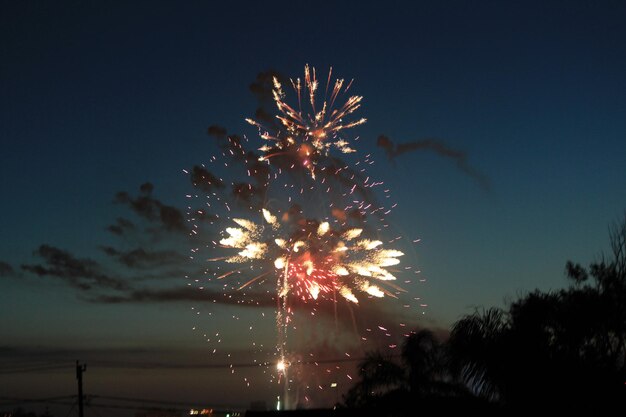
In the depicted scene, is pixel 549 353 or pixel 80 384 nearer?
pixel 549 353

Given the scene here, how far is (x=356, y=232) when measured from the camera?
32031mm

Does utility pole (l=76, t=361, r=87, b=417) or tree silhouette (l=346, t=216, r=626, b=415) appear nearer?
tree silhouette (l=346, t=216, r=626, b=415)

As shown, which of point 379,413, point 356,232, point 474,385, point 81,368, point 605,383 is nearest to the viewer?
point 605,383

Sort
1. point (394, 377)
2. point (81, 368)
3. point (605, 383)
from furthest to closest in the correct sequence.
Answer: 1. point (81, 368)
2. point (394, 377)
3. point (605, 383)

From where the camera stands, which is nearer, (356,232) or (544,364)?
(544,364)

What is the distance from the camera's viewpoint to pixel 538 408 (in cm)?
809

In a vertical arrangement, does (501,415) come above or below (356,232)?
below

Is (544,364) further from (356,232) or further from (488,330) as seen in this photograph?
(356,232)

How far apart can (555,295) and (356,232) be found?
23.5 meters

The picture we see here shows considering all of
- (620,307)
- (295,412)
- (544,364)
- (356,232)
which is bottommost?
(295,412)

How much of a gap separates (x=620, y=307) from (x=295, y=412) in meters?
26.7

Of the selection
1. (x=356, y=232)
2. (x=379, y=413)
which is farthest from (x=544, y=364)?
(x=356, y=232)

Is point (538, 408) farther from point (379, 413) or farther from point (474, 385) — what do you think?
point (379, 413)

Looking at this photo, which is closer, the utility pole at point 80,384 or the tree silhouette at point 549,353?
the tree silhouette at point 549,353
